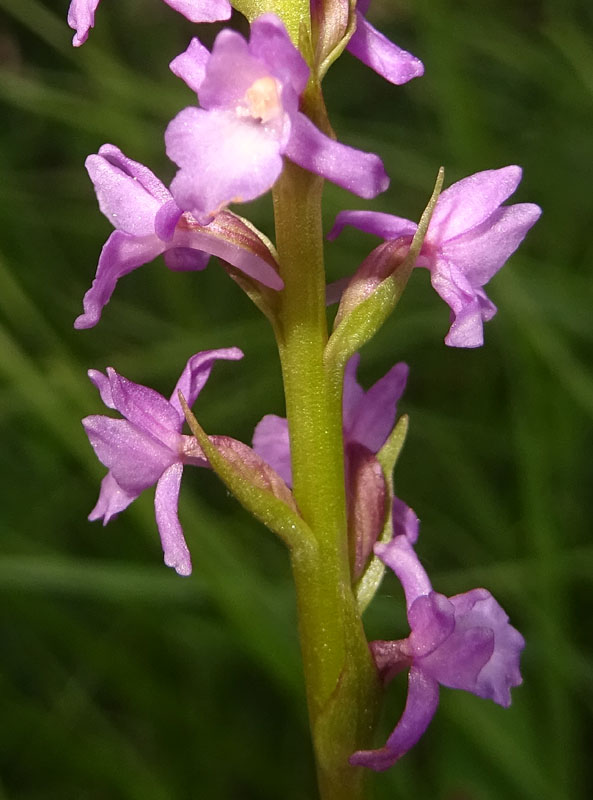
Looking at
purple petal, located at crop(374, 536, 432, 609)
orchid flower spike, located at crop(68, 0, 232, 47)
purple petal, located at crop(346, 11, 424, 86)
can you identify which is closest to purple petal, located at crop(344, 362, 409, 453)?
purple petal, located at crop(374, 536, 432, 609)

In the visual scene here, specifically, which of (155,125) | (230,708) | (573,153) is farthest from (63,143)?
(230,708)

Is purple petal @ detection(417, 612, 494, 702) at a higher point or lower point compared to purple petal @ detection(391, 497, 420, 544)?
higher

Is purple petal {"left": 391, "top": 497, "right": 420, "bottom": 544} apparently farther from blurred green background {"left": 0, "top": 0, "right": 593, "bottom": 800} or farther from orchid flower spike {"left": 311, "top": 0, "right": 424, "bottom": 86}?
orchid flower spike {"left": 311, "top": 0, "right": 424, "bottom": 86}

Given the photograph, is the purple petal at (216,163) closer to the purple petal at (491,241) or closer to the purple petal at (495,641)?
the purple petal at (491,241)

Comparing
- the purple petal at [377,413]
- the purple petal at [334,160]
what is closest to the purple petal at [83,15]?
the purple petal at [334,160]

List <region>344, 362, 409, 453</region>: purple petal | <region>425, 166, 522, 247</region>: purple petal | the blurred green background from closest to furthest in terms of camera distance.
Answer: <region>425, 166, 522, 247</region>: purple petal, <region>344, 362, 409, 453</region>: purple petal, the blurred green background

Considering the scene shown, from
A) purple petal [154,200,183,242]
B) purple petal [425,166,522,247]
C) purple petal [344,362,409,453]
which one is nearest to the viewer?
purple petal [154,200,183,242]

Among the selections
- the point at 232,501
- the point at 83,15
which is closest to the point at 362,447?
the point at 83,15
